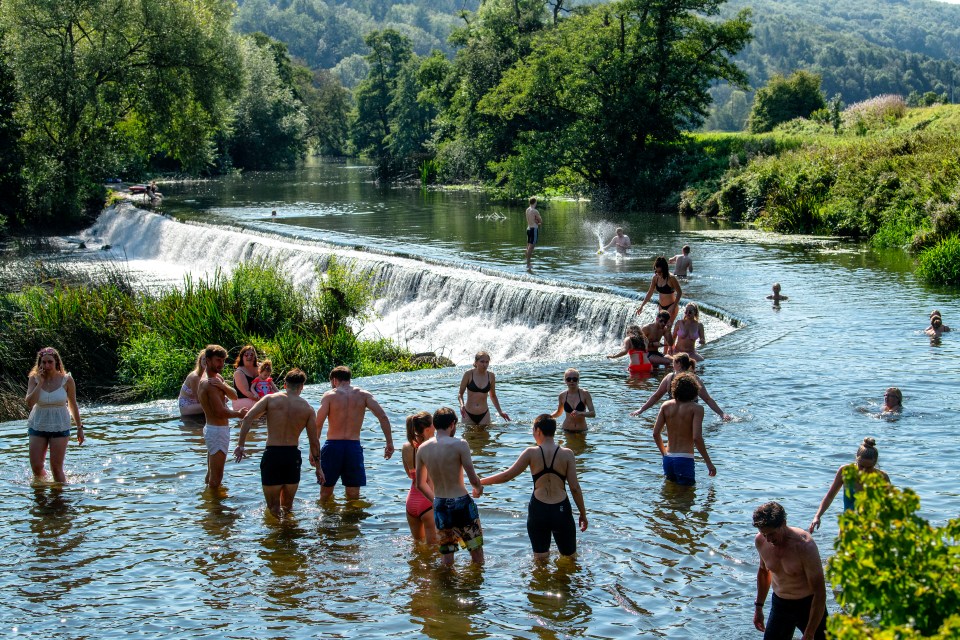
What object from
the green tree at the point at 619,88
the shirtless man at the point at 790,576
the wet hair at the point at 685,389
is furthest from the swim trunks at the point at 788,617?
the green tree at the point at 619,88

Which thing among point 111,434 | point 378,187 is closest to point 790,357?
point 111,434

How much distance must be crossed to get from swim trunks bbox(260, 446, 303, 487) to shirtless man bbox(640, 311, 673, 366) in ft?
26.0

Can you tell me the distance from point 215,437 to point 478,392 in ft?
12.1

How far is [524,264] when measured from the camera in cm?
2658

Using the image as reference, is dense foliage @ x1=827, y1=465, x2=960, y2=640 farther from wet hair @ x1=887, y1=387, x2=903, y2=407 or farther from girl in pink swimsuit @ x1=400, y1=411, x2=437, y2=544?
wet hair @ x1=887, y1=387, x2=903, y2=407

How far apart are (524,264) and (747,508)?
17059 mm

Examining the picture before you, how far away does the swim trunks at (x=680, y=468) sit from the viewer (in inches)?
402

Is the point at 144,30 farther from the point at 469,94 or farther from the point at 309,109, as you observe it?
the point at 309,109

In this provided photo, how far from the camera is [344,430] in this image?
386 inches

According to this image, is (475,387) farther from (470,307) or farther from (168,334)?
(470,307)

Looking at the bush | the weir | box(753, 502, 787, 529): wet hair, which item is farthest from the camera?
the bush

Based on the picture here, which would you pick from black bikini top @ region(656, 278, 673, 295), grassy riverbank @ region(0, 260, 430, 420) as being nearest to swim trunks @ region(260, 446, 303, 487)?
grassy riverbank @ region(0, 260, 430, 420)

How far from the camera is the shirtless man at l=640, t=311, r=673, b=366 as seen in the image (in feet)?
52.6

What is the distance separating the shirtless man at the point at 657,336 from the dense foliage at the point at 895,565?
11.8 m
